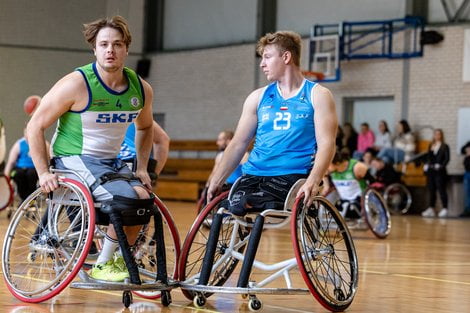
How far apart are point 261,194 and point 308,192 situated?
0.86ft

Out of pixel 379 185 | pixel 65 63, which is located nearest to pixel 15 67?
pixel 65 63

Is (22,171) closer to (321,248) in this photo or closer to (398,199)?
(321,248)

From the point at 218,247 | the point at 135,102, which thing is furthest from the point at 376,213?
the point at 135,102

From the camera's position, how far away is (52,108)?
470cm

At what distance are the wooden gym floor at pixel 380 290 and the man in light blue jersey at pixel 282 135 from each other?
1.83 feet

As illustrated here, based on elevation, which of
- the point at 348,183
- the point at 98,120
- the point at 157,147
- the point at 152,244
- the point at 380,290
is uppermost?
the point at 98,120

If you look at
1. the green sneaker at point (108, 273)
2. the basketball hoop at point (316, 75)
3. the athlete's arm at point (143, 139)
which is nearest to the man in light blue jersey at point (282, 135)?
the athlete's arm at point (143, 139)

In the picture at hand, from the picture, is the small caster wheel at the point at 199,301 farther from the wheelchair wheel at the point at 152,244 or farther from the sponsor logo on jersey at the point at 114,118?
the sponsor logo on jersey at the point at 114,118

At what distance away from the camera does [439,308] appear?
5.00 m

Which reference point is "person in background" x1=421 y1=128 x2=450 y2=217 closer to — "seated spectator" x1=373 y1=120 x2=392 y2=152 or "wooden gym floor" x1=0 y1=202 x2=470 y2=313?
"seated spectator" x1=373 y1=120 x2=392 y2=152

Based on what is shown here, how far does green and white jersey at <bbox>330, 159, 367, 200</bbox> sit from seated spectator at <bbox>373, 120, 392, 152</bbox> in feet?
21.9

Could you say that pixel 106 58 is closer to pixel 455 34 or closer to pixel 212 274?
pixel 212 274

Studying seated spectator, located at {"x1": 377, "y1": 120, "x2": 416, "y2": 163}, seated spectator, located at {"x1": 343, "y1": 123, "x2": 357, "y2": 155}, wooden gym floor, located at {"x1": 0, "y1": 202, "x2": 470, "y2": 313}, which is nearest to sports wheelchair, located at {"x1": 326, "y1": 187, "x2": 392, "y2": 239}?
wooden gym floor, located at {"x1": 0, "y1": 202, "x2": 470, "y2": 313}

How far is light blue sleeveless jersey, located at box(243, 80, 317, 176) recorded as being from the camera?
15.9ft
